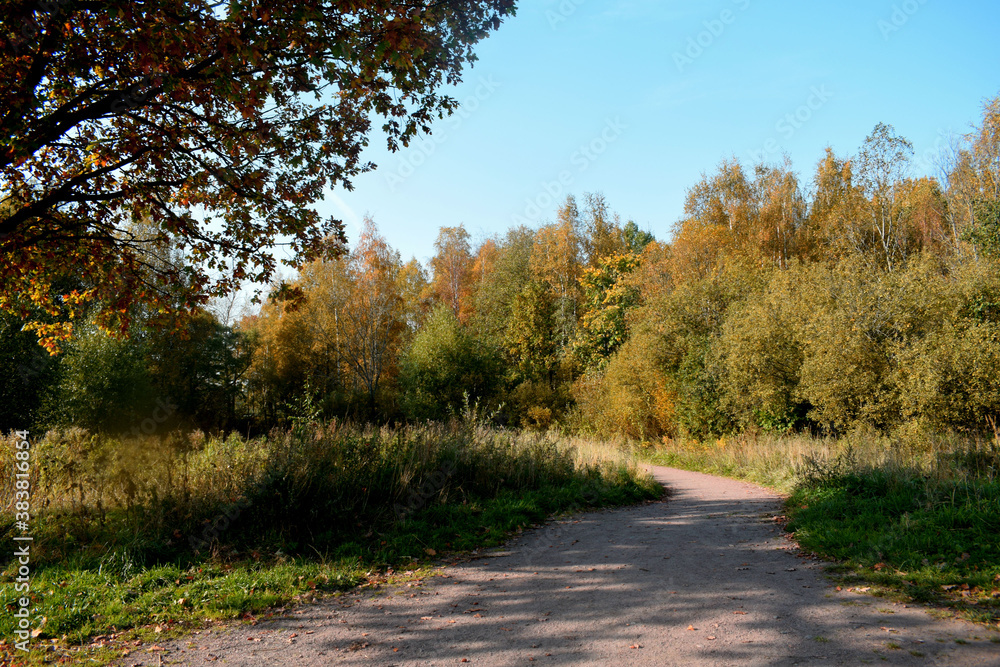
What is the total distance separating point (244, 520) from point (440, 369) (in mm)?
24830

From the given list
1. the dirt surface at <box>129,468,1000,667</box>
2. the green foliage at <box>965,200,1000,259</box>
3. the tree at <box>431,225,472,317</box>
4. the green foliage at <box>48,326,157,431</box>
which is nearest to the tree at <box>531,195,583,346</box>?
the tree at <box>431,225,472,317</box>

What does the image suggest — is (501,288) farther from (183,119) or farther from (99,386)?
(183,119)

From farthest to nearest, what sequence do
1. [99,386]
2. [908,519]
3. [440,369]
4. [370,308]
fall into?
[370,308] → [440,369] → [99,386] → [908,519]

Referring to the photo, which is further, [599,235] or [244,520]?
[599,235]

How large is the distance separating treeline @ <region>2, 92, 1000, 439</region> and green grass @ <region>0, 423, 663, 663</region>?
2.22 meters

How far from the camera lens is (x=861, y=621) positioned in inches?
181

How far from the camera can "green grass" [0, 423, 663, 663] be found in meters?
5.58

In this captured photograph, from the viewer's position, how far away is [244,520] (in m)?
7.77

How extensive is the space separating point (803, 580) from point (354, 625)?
461 centimetres

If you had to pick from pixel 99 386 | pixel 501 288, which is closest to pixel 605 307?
pixel 501 288

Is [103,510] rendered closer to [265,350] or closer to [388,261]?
[388,261]

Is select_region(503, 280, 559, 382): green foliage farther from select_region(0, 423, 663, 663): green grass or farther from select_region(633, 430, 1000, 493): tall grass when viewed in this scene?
select_region(0, 423, 663, 663): green grass

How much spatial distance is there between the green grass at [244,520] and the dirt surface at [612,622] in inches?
31.3

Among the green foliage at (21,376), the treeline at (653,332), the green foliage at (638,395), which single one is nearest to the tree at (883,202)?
the treeline at (653,332)
